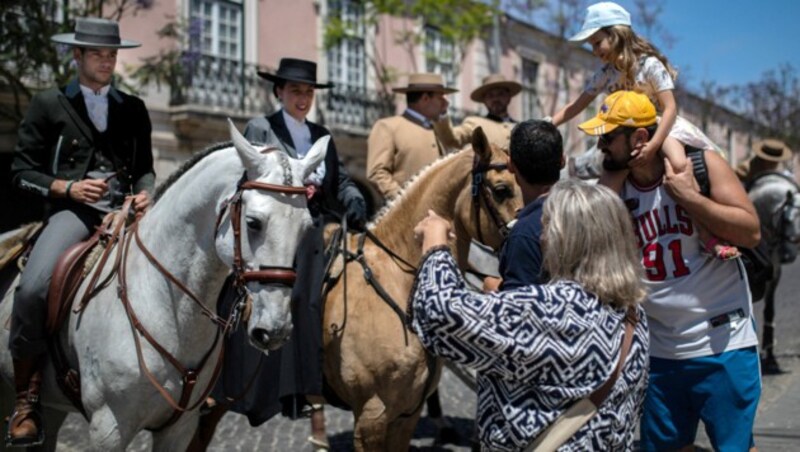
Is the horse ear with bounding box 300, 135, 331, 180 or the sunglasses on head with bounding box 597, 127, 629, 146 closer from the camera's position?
the sunglasses on head with bounding box 597, 127, 629, 146

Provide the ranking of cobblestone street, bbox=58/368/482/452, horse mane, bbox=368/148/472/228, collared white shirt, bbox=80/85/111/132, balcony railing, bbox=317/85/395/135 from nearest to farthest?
collared white shirt, bbox=80/85/111/132, horse mane, bbox=368/148/472/228, cobblestone street, bbox=58/368/482/452, balcony railing, bbox=317/85/395/135

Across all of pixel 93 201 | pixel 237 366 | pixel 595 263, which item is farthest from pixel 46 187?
pixel 595 263

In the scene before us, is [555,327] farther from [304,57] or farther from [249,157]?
[304,57]

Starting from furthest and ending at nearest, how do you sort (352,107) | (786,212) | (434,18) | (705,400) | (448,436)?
1. (352,107)
2. (434,18)
3. (786,212)
4. (448,436)
5. (705,400)

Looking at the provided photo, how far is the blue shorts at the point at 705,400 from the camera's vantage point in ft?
11.4

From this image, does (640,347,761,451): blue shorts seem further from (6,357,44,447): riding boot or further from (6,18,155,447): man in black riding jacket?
(6,357,44,447): riding boot

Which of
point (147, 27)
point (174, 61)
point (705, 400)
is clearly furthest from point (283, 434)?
point (147, 27)

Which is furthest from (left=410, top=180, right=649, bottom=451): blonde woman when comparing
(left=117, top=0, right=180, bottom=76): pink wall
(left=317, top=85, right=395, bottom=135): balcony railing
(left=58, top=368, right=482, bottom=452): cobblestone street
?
(left=317, top=85, right=395, bottom=135): balcony railing

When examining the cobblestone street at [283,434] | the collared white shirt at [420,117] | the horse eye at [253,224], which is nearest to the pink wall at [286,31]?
the cobblestone street at [283,434]

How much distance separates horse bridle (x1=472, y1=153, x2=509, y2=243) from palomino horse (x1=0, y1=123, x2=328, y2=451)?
98 centimetres

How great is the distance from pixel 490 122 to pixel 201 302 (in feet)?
12.9

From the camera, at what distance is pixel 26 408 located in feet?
13.3

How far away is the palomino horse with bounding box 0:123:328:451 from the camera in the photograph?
3.50m

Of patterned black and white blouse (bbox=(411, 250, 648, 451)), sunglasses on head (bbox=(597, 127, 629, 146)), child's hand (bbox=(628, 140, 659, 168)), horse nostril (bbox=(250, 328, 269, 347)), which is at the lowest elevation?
horse nostril (bbox=(250, 328, 269, 347))
